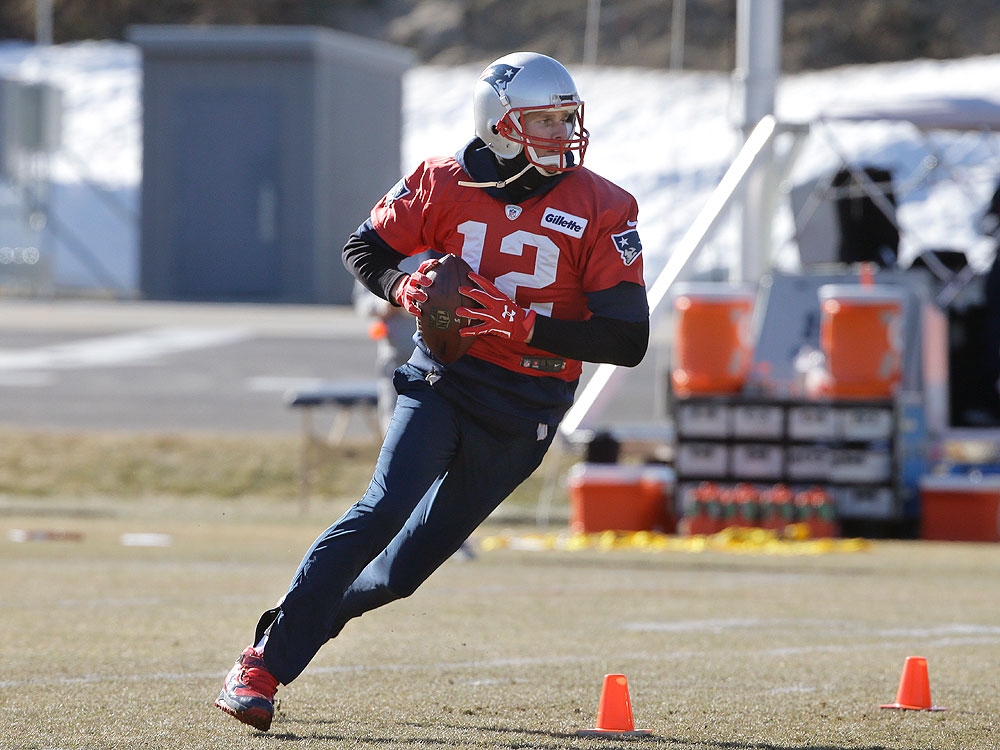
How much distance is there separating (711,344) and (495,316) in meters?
9.35

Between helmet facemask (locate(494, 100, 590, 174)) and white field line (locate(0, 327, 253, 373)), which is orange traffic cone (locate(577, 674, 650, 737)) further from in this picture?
white field line (locate(0, 327, 253, 373))

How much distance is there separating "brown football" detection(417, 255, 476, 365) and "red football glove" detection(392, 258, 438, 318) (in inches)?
0.6

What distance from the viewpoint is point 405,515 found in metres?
5.22

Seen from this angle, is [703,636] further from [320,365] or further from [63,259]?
[63,259]

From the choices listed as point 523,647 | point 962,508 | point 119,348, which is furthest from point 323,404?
point 119,348

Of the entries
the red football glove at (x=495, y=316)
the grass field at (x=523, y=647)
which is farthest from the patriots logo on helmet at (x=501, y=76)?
the grass field at (x=523, y=647)

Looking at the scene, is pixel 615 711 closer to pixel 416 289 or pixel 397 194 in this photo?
pixel 416 289

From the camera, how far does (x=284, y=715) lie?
18.2 feet

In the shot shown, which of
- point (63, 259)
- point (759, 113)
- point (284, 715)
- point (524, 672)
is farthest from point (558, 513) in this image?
point (63, 259)

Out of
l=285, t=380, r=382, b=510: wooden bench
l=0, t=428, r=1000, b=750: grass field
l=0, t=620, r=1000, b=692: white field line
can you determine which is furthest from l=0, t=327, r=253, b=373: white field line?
l=0, t=620, r=1000, b=692: white field line

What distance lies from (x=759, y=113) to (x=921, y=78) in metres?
23.0

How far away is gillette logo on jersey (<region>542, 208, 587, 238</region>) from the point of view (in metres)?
5.32

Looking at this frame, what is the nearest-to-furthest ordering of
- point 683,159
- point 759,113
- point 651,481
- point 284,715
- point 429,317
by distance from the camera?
1. point 429,317
2. point 284,715
3. point 651,481
4. point 759,113
5. point 683,159

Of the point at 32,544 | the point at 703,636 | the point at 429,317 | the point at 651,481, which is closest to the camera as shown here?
the point at 429,317
